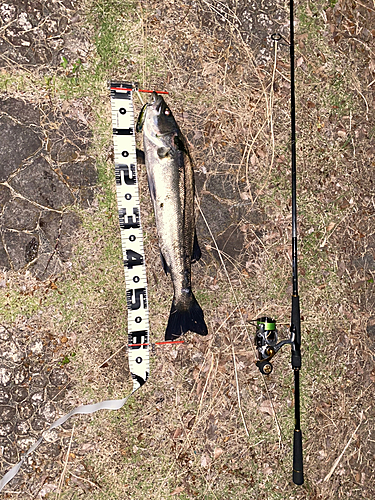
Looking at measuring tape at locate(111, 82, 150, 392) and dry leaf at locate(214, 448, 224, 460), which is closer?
measuring tape at locate(111, 82, 150, 392)

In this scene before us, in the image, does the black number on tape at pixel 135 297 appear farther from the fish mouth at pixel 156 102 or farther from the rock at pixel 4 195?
the fish mouth at pixel 156 102

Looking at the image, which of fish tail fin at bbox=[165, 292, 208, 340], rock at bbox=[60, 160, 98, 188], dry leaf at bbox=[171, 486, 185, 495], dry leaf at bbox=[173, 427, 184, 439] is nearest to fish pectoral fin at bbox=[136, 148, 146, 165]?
rock at bbox=[60, 160, 98, 188]

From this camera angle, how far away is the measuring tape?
3174 millimetres

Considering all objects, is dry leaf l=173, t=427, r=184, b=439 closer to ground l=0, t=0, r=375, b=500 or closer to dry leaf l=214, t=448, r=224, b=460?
ground l=0, t=0, r=375, b=500

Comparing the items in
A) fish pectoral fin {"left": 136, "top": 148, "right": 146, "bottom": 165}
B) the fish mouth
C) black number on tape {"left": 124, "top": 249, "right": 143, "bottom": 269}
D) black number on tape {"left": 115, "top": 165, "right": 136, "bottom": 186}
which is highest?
the fish mouth

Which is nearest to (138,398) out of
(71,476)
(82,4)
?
(71,476)

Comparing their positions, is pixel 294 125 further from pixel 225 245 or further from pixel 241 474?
pixel 241 474

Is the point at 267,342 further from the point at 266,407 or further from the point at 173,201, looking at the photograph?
the point at 173,201

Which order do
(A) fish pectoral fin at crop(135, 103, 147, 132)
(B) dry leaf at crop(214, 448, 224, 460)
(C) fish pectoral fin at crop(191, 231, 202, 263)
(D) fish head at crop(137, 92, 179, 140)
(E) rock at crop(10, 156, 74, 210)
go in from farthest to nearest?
(B) dry leaf at crop(214, 448, 224, 460) → (C) fish pectoral fin at crop(191, 231, 202, 263) → (E) rock at crop(10, 156, 74, 210) → (A) fish pectoral fin at crop(135, 103, 147, 132) → (D) fish head at crop(137, 92, 179, 140)

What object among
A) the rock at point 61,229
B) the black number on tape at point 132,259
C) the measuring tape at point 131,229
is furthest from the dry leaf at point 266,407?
the rock at point 61,229

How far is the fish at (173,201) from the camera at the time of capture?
2.95 meters

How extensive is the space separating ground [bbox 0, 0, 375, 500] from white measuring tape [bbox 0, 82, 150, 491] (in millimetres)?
77

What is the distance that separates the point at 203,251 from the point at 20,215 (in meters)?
1.59

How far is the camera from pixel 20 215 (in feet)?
10.4
